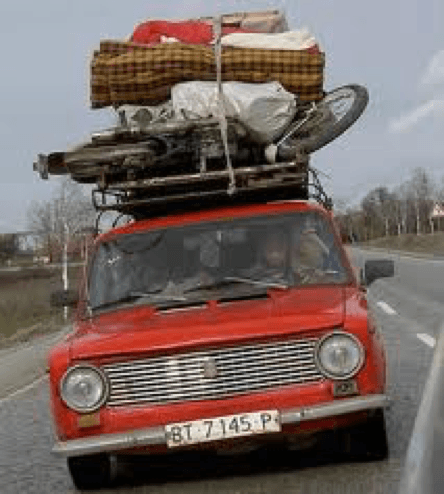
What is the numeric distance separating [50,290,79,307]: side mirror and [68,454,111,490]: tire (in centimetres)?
155

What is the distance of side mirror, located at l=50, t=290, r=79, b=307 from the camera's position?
854 centimetres

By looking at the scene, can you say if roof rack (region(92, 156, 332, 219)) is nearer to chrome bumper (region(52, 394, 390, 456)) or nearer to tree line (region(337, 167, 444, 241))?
chrome bumper (region(52, 394, 390, 456))

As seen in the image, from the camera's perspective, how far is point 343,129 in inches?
356

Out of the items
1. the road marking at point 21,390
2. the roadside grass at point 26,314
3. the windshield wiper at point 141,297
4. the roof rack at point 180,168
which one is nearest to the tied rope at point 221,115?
the roof rack at point 180,168

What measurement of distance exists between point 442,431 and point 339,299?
3.97ft

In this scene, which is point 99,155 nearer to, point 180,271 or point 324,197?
point 180,271

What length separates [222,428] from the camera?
21.4 feet

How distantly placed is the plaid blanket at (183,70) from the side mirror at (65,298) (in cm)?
163

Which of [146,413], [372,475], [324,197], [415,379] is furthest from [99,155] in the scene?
[415,379]

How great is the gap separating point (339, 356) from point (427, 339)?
9.16 m

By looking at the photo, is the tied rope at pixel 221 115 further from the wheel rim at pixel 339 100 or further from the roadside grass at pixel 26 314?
the roadside grass at pixel 26 314

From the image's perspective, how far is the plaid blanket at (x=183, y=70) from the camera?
29.1 feet

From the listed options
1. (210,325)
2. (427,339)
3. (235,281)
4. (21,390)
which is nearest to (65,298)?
(235,281)

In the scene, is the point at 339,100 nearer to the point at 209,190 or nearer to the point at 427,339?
the point at 209,190
